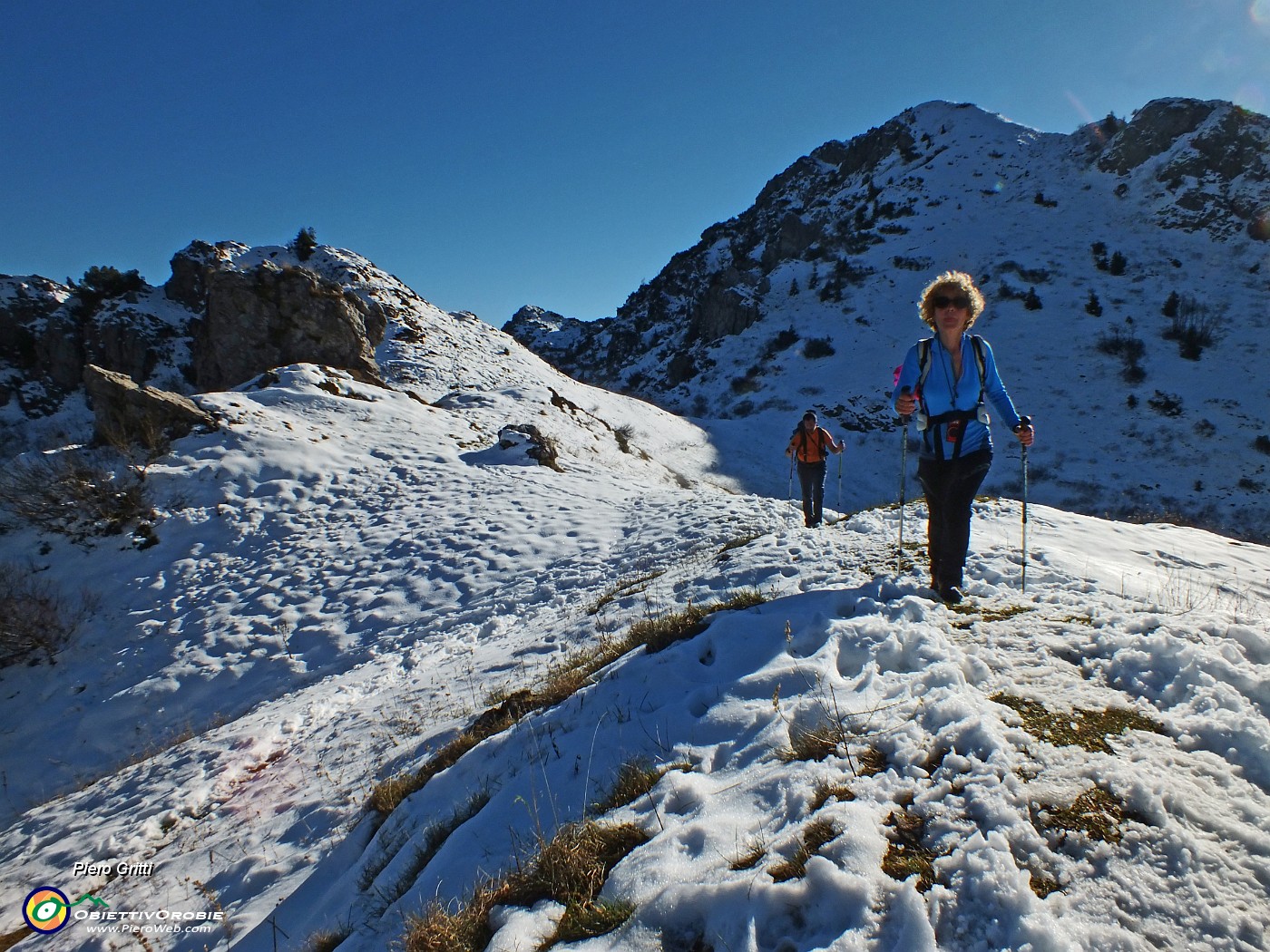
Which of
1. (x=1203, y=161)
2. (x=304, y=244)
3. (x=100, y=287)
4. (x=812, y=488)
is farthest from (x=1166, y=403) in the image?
(x=100, y=287)

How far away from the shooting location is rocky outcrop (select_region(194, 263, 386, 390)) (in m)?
20.4

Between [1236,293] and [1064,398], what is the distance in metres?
16.6

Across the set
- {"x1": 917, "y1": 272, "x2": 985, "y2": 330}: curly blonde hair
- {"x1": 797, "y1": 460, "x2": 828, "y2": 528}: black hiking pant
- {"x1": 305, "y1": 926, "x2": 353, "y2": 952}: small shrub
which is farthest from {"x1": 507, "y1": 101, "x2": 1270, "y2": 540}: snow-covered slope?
{"x1": 305, "y1": 926, "x2": 353, "y2": 952}: small shrub

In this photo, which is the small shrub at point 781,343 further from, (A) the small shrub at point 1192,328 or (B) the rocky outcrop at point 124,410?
(B) the rocky outcrop at point 124,410

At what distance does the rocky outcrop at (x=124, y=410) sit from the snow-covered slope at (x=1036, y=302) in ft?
68.0

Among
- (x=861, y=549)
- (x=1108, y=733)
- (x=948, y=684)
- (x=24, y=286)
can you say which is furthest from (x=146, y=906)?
(x=24, y=286)

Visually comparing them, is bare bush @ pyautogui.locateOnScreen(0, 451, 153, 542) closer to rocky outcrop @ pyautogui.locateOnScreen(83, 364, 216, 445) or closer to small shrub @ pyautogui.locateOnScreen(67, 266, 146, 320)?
rocky outcrop @ pyautogui.locateOnScreen(83, 364, 216, 445)

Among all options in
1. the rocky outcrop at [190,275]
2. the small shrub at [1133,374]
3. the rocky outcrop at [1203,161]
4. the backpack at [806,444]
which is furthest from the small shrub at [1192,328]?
the rocky outcrop at [190,275]

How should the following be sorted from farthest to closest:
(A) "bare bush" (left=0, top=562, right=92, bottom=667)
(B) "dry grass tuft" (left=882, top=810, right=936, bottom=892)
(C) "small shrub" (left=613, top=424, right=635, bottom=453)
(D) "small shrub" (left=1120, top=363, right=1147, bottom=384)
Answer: (D) "small shrub" (left=1120, top=363, right=1147, bottom=384)
(C) "small shrub" (left=613, top=424, right=635, bottom=453)
(A) "bare bush" (left=0, top=562, right=92, bottom=667)
(B) "dry grass tuft" (left=882, top=810, right=936, bottom=892)

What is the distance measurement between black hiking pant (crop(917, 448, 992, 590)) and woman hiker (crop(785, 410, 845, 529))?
486 centimetres

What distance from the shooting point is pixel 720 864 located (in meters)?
2.24

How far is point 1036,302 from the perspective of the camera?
1572 inches

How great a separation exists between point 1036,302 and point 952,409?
45302 millimetres

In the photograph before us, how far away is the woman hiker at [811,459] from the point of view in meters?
9.82
